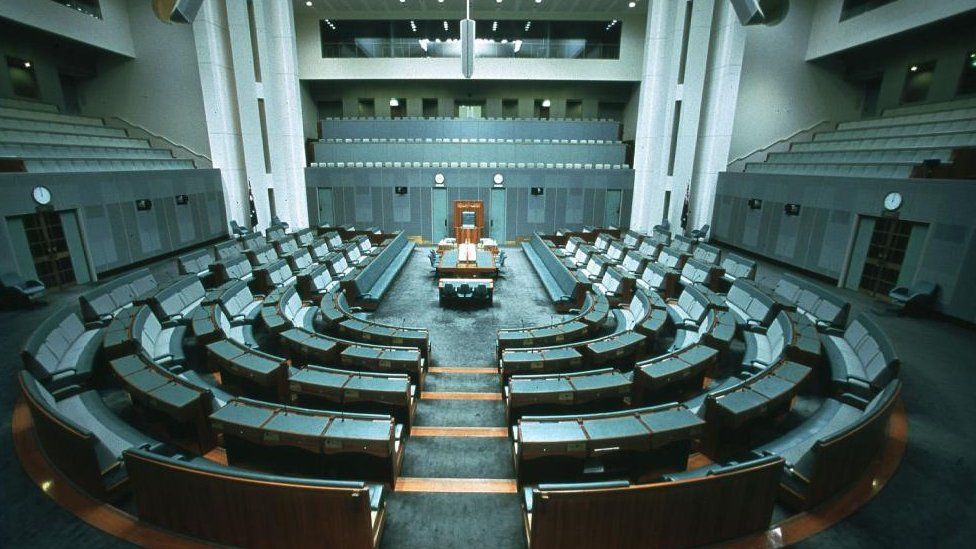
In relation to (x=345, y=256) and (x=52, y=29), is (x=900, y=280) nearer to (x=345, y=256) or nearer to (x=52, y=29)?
(x=345, y=256)

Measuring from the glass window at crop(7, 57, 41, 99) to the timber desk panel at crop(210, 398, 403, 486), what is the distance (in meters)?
21.0

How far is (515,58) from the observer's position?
68.2ft

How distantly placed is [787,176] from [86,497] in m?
17.1

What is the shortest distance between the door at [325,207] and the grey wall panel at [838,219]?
17.3 m

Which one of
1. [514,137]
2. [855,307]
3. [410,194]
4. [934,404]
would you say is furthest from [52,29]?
[855,307]

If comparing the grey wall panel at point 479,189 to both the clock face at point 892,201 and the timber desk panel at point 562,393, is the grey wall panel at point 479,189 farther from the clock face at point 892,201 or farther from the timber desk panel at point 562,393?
the timber desk panel at point 562,393

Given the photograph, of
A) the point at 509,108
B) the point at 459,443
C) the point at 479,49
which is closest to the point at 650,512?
the point at 459,443

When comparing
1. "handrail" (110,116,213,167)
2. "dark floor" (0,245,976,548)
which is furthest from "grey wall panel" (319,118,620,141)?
"dark floor" (0,245,976,548)

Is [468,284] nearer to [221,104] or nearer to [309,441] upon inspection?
[309,441]

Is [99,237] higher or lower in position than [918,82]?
lower

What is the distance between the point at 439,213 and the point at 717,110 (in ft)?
40.8

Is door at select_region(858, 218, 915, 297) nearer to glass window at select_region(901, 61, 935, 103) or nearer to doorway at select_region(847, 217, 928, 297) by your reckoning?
doorway at select_region(847, 217, 928, 297)

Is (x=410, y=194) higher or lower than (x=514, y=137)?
lower

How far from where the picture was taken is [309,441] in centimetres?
390
